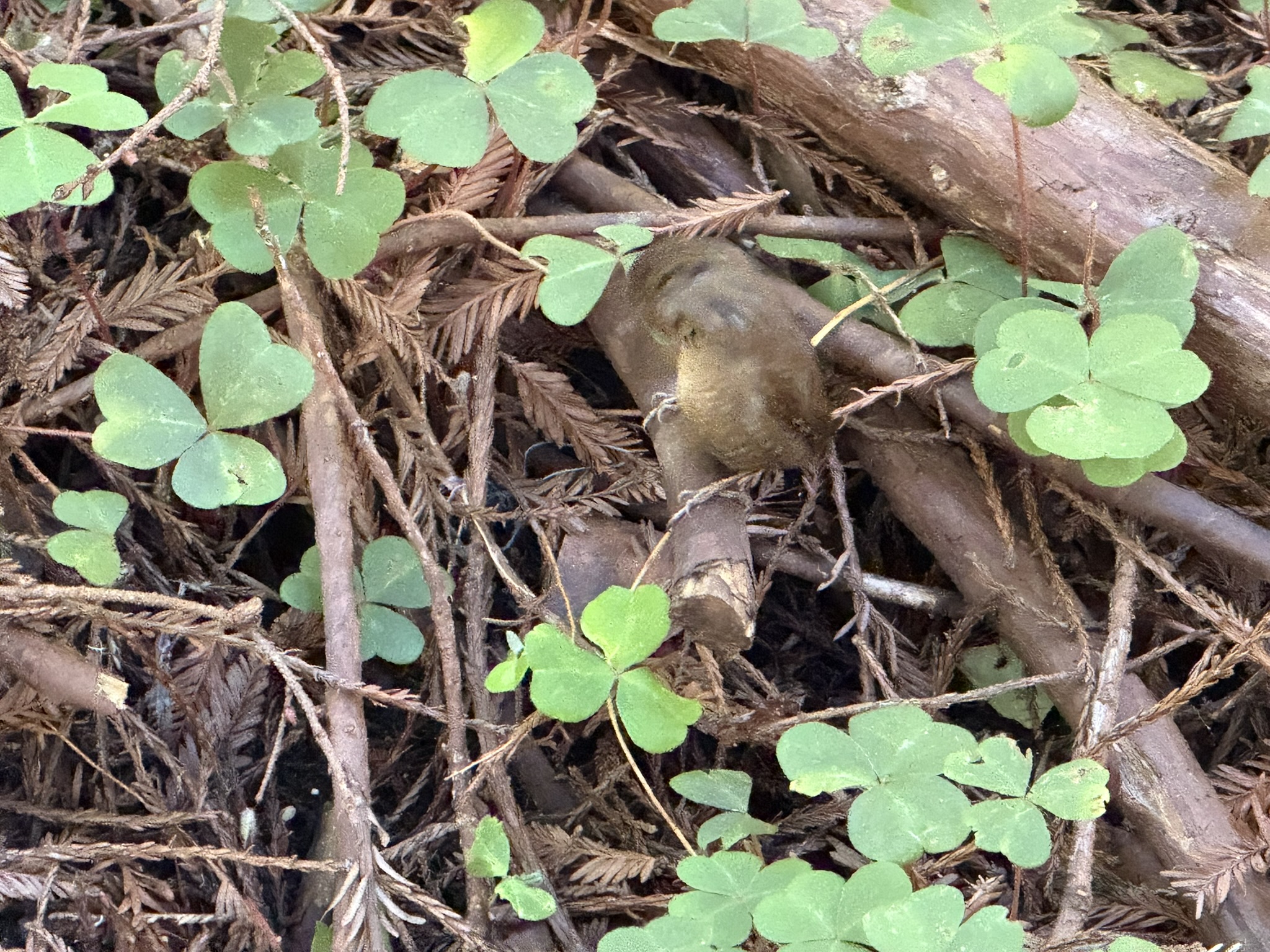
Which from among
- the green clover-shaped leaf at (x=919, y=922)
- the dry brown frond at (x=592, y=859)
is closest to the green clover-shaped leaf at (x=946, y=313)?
the green clover-shaped leaf at (x=919, y=922)

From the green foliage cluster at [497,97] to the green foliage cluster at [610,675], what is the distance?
0.71 meters

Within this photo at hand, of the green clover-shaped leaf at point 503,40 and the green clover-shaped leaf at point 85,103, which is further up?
the green clover-shaped leaf at point 503,40

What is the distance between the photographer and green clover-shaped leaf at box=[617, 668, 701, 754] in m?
1.40

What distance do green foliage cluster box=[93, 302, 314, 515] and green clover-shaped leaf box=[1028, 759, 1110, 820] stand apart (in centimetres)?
119

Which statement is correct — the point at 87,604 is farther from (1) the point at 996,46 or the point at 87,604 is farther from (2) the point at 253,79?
(1) the point at 996,46

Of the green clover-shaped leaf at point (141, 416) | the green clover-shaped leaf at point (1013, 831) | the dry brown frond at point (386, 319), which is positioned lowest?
the green clover-shaped leaf at point (1013, 831)

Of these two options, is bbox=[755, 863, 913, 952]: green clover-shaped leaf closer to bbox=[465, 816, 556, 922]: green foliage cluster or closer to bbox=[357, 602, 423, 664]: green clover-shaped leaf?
bbox=[465, 816, 556, 922]: green foliage cluster

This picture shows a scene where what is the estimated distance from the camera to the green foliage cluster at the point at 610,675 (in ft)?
4.55

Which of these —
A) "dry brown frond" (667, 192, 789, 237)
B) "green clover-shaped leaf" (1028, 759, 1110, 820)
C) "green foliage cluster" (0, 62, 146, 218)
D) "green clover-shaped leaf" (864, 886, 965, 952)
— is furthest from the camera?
"dry brown frond" (667, 192, 789, 237)

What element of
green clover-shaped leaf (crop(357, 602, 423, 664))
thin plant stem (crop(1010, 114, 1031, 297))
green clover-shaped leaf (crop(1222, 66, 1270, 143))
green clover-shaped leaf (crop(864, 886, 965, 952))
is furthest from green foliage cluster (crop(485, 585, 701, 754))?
green clover-shaped leaf (crop(1222, 66, 1270, 143))

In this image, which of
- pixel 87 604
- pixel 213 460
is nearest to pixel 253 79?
pixel 213 460

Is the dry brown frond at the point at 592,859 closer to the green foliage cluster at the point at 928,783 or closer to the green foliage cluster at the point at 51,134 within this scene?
the green foliage cluster at the point at 928,783

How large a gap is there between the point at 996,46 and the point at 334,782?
147 centimetres

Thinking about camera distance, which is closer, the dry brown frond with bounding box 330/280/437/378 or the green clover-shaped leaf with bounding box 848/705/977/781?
the green clover-shaped leaf with bounding box 848/705/977/781
